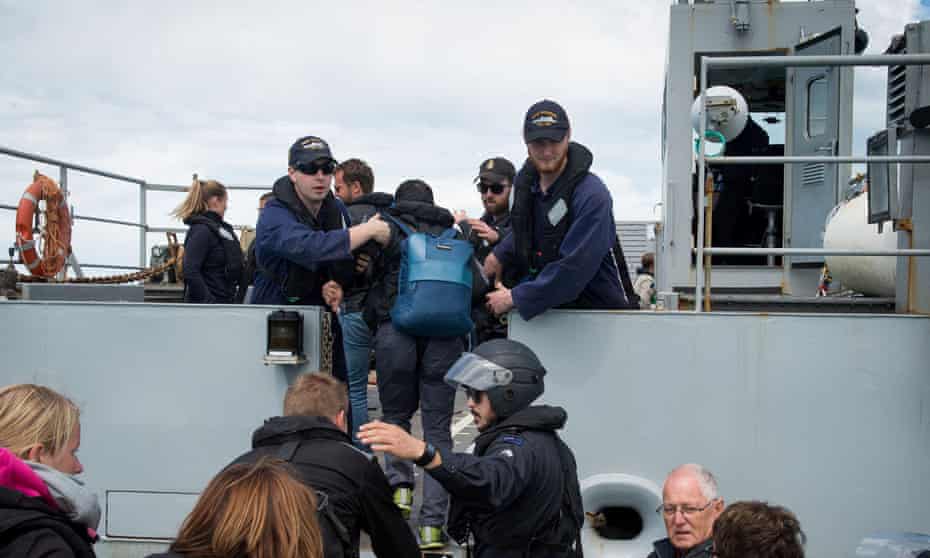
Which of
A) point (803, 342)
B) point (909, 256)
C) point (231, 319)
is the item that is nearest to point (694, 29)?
point (909, 256)

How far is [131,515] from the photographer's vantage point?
489 centimetres

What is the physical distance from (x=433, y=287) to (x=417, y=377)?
49 cm

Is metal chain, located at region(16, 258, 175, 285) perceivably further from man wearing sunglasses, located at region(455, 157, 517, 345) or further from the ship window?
the ship window

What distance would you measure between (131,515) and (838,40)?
7.11 m

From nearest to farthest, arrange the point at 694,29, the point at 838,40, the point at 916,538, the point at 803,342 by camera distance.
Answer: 1. the point at 916,538
2. the point at 803,342
3. the point at 838,40
4. the point at 694,29

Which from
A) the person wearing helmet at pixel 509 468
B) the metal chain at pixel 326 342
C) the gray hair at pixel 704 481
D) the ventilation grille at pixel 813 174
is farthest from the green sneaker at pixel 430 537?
the ventilation grille at pixel 813 174

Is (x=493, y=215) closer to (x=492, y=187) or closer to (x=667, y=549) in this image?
(x=492, y=187)

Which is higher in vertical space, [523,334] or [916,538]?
[523,334]

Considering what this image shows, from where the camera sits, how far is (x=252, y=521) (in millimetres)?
2107

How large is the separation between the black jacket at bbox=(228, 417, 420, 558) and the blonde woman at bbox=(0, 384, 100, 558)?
0.58 meters

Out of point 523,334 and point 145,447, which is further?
point 145,447

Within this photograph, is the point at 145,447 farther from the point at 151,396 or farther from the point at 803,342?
the point at 803,342

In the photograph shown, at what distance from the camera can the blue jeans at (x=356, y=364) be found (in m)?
5.18

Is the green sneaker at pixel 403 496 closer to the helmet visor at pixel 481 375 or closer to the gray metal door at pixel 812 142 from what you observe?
the helmet visor at pixel 481 375
